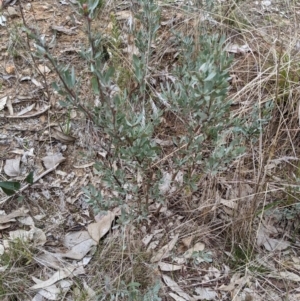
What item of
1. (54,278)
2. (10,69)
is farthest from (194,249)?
(10,69)

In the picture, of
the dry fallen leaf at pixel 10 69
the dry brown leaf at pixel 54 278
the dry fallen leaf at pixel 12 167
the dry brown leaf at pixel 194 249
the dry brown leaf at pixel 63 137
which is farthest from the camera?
the dry fallen leaf at pixel 10 69

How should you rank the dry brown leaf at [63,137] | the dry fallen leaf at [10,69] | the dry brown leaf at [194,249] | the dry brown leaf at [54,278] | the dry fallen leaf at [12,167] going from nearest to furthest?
1. the dry brown leaf at [54,278]
2. the dry brown leaf at [194,249]
3. the dry fallen leaf at [12,167]
4. the dry brown leaf at [63,137]
5. the dry fallen leaf at [10,69]

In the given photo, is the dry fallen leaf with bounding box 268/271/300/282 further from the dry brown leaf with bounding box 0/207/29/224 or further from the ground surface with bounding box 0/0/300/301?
the dry brown leaf with bounding box 0/207/29/224

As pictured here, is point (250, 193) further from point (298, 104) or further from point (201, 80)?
point (201, 80)

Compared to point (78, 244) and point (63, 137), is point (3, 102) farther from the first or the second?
point (78, 244)

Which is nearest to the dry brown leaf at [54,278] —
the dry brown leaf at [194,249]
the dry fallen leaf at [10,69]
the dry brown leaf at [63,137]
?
the dry brown leaf at [194,249]

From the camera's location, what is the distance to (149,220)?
1.67 meters

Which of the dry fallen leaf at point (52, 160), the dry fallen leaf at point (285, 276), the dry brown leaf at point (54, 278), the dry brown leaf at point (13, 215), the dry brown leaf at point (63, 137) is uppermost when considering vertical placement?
the dry brown leaf at point (63, 137)

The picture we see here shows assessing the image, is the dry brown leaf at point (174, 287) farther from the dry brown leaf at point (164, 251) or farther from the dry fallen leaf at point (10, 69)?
the dry fallen leaf at point (10, 69)

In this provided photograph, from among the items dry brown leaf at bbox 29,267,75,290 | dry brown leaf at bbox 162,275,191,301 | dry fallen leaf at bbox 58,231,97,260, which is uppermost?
dry fallen leaf at bbox 58,231,97,260

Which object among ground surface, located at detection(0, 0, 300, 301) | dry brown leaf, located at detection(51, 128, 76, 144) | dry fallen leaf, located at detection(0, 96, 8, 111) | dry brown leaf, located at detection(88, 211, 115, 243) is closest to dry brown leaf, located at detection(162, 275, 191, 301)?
ground surface, located at detection(0, 0, 300, 301)

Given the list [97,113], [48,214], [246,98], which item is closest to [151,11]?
[97,113]

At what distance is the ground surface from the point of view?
154 centimetres

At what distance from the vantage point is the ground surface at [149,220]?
154 centimetres
